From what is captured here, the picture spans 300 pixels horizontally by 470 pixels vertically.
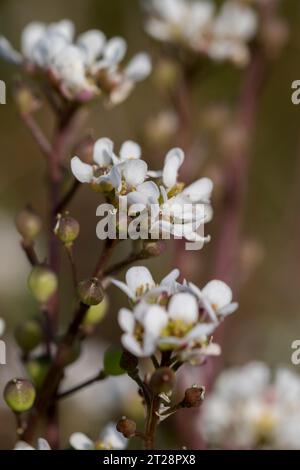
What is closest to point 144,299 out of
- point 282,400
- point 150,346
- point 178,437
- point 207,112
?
point 150,346

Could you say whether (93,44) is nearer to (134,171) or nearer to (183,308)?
(134,171)

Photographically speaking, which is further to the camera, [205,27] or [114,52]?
[205,27]

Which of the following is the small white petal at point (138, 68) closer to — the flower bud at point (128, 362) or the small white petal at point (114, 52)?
the small white petal at point (114, 52)

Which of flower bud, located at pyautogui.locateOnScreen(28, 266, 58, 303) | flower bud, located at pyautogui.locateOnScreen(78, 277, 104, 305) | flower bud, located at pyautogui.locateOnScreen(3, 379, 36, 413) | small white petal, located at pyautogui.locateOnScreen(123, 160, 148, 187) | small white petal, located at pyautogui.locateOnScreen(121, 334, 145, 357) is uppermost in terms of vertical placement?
small white petal, located at pyautogui.locateOnScreen(123, 160, 148, 187)

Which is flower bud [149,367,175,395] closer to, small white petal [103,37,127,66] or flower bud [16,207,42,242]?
flower bud [16,207,42,242]

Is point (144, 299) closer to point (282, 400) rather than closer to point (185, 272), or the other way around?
point (282, 400)

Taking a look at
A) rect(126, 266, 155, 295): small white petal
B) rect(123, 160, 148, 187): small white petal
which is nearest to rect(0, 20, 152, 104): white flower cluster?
rect(123, 160, 148, 187): small white petal

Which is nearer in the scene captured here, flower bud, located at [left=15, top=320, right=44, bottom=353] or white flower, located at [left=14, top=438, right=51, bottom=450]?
white flower, located at [left=14, top=438, right=51, bottom=450]

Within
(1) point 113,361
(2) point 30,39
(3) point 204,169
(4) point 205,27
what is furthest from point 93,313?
(3) point 204,169
